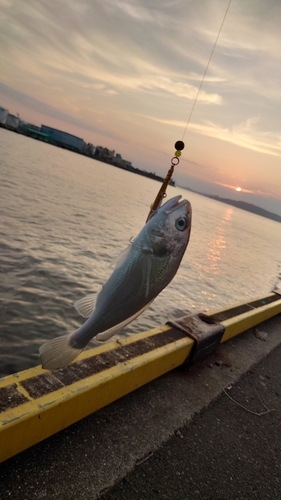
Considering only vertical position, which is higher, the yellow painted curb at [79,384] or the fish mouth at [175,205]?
the fish mouth at [175,205]

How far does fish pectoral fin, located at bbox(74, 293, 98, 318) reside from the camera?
224 centimetres

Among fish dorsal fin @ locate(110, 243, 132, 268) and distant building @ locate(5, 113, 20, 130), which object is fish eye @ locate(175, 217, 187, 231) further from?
distant building @ locate(5, 113, 20, 130)

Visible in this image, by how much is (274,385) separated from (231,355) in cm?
90

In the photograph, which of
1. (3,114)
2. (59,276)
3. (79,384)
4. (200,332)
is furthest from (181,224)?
(3,114)

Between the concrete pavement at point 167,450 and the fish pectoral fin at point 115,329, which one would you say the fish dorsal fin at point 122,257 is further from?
Result: the concrete pavement at point 167,450

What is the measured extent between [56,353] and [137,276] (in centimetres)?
69

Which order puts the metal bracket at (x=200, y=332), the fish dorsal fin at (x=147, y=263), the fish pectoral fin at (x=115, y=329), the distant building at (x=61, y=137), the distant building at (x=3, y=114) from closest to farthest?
the fish dorsal fin at (x=147, y=263), the fish pectoral fin at (x=115, y=329), the metal bracket at (x=200, y=332), the distant building at (x=3, y=114), the distant building at (x=61, y=137)

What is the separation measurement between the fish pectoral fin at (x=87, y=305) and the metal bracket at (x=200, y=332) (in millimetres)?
3527

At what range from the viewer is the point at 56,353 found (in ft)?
6.74

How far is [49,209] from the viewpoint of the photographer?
78.0 feet

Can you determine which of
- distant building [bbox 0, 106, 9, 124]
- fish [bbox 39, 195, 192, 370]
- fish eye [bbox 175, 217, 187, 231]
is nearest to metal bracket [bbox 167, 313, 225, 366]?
fish [bbox 39, 195, 192, 370]

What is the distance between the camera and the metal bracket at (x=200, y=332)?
5434 mm

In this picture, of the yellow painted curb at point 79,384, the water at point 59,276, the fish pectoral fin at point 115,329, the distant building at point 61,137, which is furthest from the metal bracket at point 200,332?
the distant building at point 61,137

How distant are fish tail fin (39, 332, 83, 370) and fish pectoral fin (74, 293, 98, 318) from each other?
23 cm
